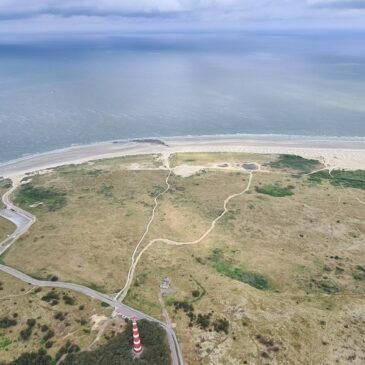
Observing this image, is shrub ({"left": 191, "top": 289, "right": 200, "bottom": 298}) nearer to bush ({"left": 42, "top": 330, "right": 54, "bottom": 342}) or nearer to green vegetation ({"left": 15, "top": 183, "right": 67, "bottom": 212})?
bush ({"left": 42, "top": 330, "right": 54, "bottom": 342})

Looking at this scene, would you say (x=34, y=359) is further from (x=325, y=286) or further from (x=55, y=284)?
(x=325, y=286)

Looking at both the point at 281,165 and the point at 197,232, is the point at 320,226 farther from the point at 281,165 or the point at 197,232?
the point at 281,165

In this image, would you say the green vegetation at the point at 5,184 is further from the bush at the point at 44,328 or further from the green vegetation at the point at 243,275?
the green vegetation at the point at 243,275

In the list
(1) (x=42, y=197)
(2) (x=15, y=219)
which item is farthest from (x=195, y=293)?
(1) (x=42, y=197)

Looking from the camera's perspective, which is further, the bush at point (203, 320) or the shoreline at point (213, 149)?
the shoreline at point (213, 149)

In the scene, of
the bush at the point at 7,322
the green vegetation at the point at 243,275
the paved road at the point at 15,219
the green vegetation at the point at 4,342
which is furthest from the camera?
the paved road at the point at 15,219

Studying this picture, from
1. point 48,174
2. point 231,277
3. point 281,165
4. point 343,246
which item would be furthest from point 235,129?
point 231,277

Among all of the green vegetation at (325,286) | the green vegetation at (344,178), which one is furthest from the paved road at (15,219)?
the green vegetation at (344,178)
